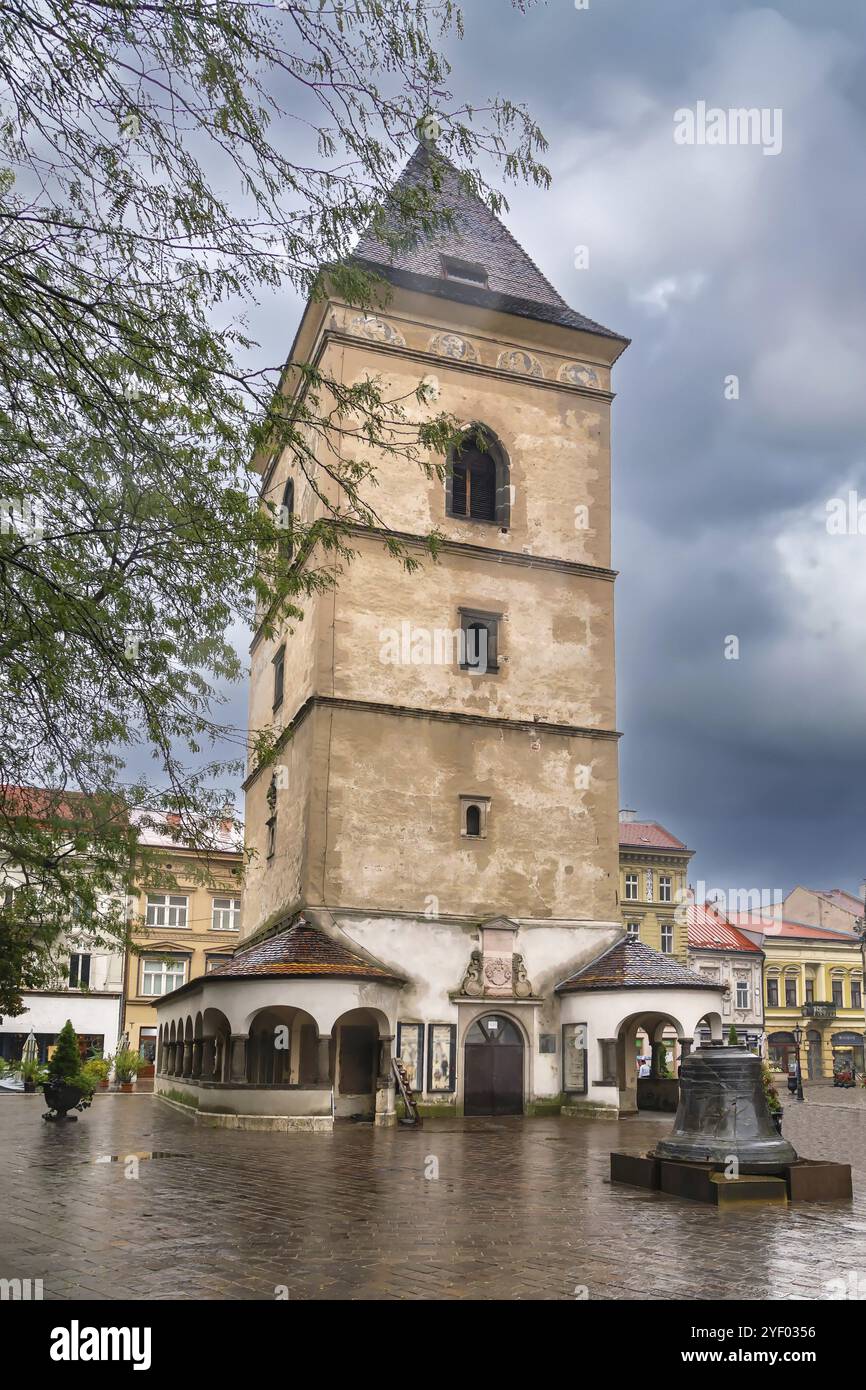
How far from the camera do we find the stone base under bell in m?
11.0

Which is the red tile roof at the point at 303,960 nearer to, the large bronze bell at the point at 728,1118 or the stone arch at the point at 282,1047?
the stone arch at the point at 282,1047

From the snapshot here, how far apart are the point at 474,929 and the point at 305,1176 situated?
44.4 ft

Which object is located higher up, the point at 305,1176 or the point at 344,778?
the point at 344,778

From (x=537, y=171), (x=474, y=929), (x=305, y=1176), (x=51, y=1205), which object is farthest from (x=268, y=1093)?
(x=537, y=171)

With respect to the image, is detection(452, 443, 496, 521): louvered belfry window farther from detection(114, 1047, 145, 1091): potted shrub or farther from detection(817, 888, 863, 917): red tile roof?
detection(817, 888, 863, 917): red tile roof

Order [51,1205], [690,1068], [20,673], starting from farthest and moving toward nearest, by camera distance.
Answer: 1. [690,1068]
2. [51,1205]
3. [20,673]

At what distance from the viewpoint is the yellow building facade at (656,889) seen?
63562 mm

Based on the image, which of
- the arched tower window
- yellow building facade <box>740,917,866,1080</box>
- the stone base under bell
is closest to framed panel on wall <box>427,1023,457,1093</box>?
the arched tower window

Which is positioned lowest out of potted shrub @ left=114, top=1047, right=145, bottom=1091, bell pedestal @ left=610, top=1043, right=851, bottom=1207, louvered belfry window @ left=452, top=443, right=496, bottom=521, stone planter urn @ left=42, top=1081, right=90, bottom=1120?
potted shrub @ left=114, top=1047, right=145, bottom=1091

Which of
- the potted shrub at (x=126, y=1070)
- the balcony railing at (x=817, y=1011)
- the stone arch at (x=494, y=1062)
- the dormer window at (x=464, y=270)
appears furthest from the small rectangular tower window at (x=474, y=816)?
the balcony railing at (x=817, y=1011)

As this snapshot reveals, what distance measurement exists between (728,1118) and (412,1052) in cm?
1450

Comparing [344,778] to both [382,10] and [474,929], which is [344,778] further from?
[382,10]

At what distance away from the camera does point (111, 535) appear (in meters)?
9.59

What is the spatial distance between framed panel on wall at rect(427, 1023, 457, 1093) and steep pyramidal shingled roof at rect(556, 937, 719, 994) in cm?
288
